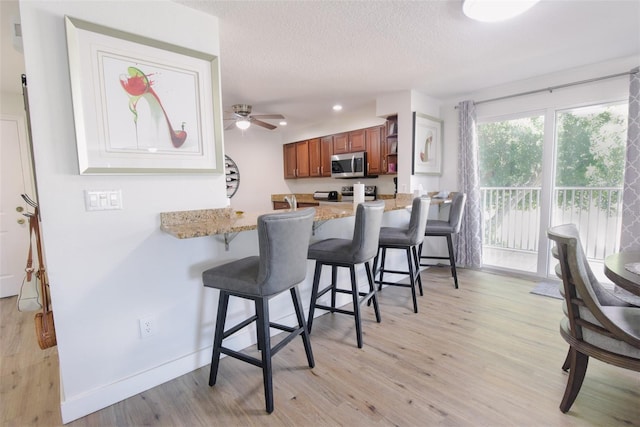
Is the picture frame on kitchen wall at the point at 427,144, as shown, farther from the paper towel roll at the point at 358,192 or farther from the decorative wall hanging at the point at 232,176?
the decorative wall hanging at the point at 232,176

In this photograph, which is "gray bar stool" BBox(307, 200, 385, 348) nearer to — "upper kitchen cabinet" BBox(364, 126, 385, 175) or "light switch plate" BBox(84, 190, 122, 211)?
"light switch plate" BBox(84, 190, 122, 211)

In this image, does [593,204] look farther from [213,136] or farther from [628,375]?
[213,136]

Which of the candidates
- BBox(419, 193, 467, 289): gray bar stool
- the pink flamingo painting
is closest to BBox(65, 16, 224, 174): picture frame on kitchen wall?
the pink flamingo painting

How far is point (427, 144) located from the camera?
12.4 ft

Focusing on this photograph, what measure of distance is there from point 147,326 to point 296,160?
442cm

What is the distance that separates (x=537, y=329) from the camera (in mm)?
2357

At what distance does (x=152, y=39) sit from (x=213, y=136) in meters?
0.58

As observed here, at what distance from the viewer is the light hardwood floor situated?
1523 mm

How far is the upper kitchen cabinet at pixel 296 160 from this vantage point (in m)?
5.60

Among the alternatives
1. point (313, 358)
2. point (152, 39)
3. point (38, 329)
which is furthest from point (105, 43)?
point (313, 358)

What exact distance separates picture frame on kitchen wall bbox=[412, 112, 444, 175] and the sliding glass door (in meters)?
0.50

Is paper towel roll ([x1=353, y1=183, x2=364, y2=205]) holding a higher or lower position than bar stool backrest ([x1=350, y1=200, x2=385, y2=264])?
higher

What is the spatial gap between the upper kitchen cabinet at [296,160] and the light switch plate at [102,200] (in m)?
4.14

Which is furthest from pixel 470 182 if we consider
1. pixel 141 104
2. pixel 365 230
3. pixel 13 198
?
pixel 13 198
